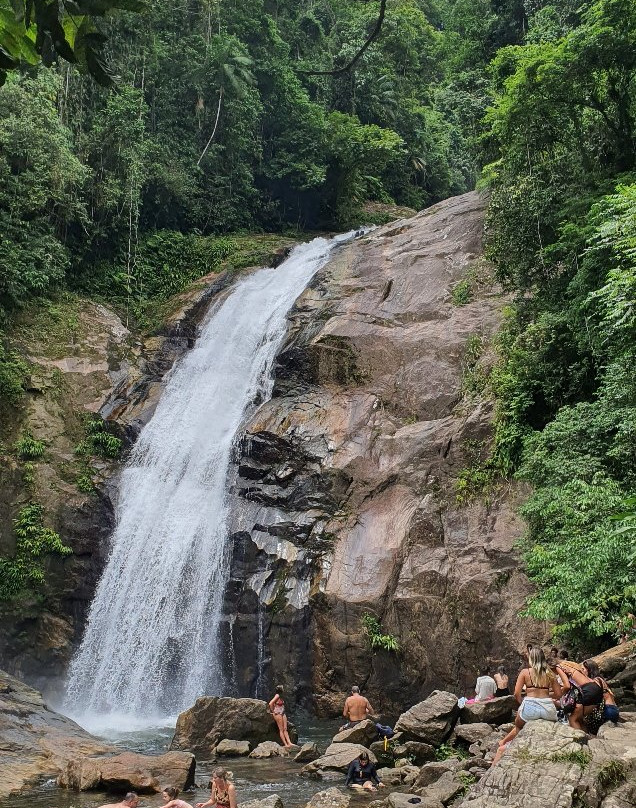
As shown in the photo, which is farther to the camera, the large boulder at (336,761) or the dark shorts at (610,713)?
the large boulder at (336,761)

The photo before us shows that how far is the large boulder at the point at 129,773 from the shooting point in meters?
9.55

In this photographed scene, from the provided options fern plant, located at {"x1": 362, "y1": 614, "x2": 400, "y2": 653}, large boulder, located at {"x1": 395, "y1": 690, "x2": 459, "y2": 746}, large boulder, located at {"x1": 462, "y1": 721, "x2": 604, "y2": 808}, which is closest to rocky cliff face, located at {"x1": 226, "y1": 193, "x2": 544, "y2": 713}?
fern plant, located at {"x1": 362, "y1": 614, "x2": 400, "y2": 653}

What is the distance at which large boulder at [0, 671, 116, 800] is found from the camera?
10422 mm

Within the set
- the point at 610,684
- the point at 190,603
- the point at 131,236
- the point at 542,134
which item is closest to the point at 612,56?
the point at 542,134

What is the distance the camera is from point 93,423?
20.6 metres

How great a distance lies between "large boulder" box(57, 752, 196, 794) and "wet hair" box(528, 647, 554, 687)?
505 cm

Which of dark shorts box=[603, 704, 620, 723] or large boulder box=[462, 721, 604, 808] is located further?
dark shorts box=[603, 704, 620, 723]

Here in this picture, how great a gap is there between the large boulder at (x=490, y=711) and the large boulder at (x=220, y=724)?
3.40m

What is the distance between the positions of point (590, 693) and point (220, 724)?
6897mm

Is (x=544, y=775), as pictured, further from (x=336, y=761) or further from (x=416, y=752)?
(x=336, y=761)

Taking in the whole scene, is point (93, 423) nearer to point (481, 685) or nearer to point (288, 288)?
point (288, 288)

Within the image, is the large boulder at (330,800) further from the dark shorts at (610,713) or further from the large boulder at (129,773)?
the dark shorts at (610,713)

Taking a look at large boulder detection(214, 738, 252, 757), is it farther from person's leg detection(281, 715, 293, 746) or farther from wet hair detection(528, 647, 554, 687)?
wet hair detection(528, 647, 554, 687)

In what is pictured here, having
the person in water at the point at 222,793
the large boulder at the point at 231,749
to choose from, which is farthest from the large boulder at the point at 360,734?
the person in water at the point at 222,793
